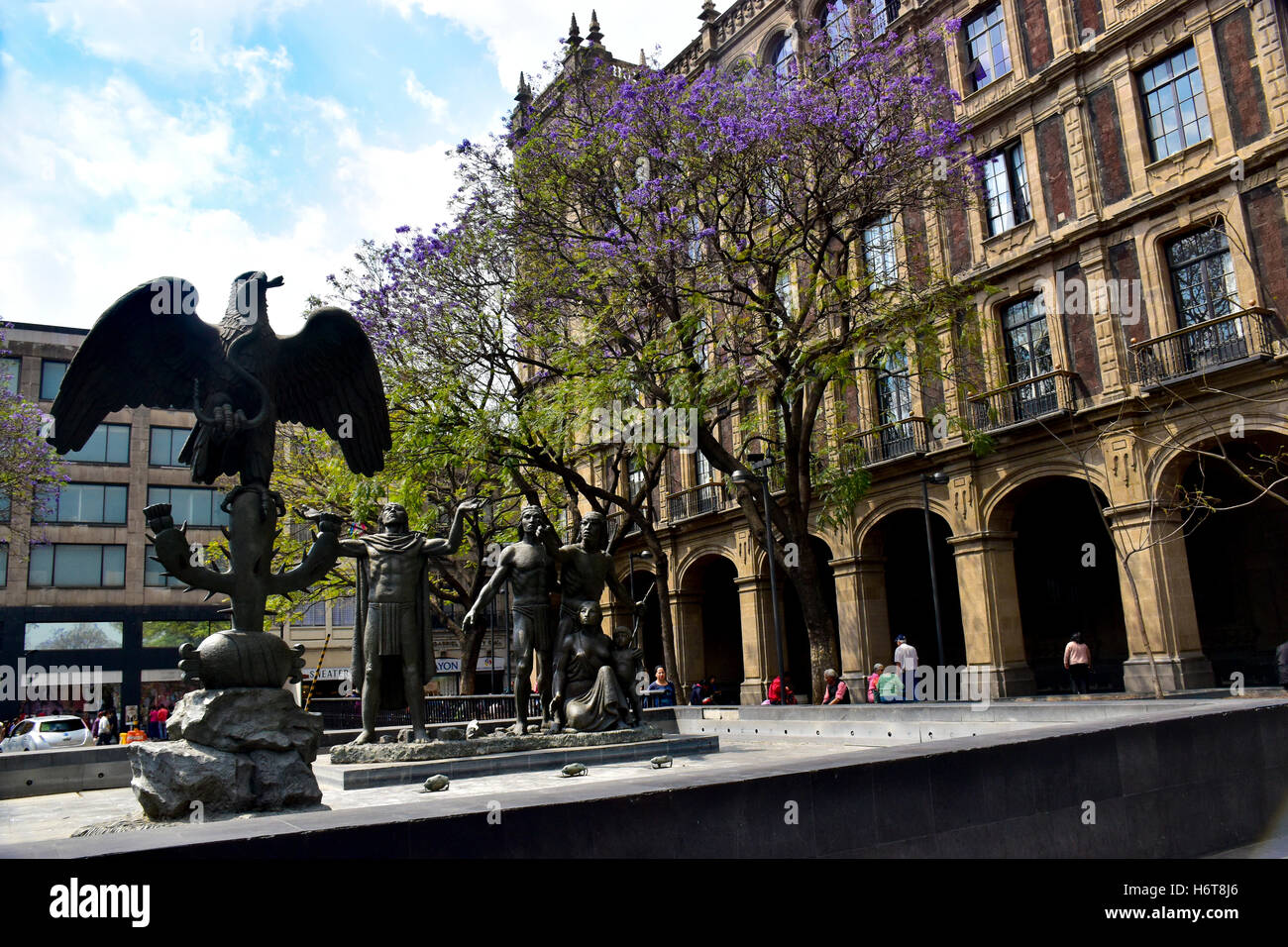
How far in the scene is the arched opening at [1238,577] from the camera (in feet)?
68.3

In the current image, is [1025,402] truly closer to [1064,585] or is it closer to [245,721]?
[1064,585]

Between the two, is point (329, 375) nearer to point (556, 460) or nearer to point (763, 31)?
point (556, 460)

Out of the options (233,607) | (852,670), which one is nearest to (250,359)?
(233,607)

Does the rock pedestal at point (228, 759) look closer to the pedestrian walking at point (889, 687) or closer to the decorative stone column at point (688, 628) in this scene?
the pedestrian walking at point (889, 687)

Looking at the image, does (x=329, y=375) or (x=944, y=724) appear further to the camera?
(x=944, y=724)

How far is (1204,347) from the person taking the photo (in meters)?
18.8

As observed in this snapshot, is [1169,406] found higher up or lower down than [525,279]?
lower down

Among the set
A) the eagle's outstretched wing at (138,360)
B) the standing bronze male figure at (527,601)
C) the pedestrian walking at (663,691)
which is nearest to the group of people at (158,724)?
the pedestrian walking at (663,691)

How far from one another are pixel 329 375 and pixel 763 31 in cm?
2542

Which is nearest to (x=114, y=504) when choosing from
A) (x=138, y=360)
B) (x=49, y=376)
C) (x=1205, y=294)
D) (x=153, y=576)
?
(x=153, y=576)

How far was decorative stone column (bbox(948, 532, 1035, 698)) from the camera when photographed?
71.1 ft

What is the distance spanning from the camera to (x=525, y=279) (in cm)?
2052

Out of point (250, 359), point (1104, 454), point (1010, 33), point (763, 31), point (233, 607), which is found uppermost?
point (763, 31)
